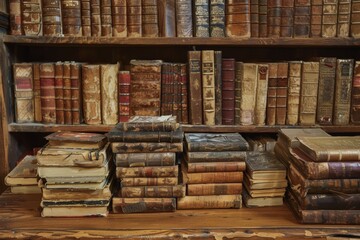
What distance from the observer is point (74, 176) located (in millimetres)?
992

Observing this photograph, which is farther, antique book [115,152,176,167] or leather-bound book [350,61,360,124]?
leather-bound book [350,61,360,124]

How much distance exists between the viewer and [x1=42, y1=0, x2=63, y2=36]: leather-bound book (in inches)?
46.3

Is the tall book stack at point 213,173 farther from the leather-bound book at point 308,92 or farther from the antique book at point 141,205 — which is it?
the leather-bound book at point 308,92

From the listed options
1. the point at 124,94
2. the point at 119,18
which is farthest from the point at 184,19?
the point at 124,94

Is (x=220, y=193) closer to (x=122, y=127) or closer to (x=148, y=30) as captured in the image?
(x=122, y=127)

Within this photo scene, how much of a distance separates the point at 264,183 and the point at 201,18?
1.99ft

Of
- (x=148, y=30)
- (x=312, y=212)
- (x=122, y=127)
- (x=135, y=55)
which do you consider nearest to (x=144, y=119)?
(x=122, y=127)

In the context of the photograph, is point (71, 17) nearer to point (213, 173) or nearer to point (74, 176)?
point (74, 176)

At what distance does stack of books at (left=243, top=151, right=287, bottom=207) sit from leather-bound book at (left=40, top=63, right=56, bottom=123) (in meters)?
0.73

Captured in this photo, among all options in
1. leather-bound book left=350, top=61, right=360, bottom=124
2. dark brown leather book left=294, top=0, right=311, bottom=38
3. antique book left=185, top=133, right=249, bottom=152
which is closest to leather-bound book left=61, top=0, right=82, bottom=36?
antique book left=185, top=133, right=249, bottom=152

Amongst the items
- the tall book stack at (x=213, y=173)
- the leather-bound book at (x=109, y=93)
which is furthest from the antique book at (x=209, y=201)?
the leather-bound book at (x=109, y=93)

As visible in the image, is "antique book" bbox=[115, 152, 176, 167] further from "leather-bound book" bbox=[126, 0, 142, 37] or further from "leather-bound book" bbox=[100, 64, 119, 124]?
"leather-bound book" bbox=[126, 0, 142, 37]

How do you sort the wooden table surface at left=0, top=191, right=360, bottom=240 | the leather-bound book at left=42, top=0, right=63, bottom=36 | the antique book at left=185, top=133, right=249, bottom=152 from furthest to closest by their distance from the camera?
the leather-bound book at left=42, top=0, right=63, bottom=36
the antique book at left=185, top=133, right=249, bottom=152
the wooden table surface at left=0, top=191, right=360, bottom=240

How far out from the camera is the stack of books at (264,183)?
3.46 ft
